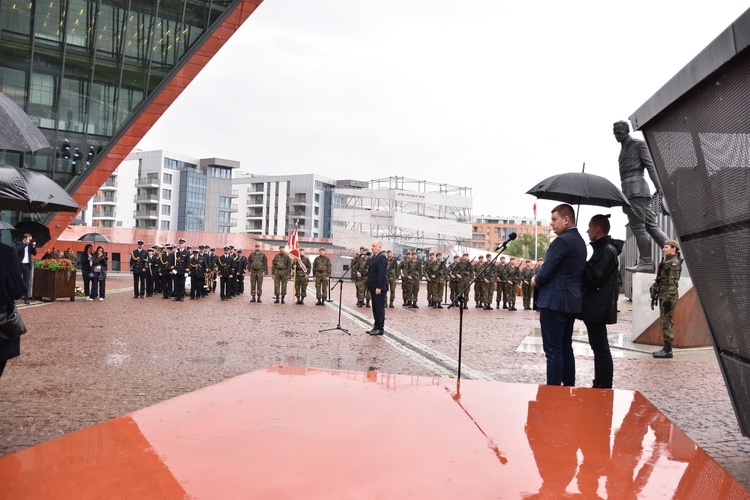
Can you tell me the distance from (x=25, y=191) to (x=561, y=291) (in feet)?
14.8

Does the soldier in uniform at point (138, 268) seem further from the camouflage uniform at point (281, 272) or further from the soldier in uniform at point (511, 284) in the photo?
the soldier in uniform at point (511, 284)

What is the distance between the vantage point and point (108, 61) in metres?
26.4

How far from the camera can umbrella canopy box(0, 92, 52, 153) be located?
12.1ft

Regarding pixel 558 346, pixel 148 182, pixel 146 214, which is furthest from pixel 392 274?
pixel 146 214

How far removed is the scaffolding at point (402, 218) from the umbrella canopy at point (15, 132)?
39.1 m

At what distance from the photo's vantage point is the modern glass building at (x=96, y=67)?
2403 centimetres

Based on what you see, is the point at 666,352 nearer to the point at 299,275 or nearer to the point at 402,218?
the point at 299,275

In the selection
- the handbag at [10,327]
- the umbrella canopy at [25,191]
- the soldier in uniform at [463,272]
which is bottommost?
the handbag at [10,327]

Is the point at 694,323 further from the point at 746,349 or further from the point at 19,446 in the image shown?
the point at 19,446

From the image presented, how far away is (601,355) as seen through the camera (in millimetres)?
5992

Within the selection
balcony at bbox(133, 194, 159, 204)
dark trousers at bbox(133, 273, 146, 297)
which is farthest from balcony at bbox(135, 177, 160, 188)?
dark trousers at bbox(133, 273, 146, 297)

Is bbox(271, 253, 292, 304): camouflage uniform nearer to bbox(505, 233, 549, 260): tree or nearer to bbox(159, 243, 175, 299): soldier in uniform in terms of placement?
bbox(159, 243, 175, 299): soldier in uniform

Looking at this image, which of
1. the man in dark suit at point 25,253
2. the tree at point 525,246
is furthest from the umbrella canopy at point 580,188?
the tree at point 525,246

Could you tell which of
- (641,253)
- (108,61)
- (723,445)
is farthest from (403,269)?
(723,445)
